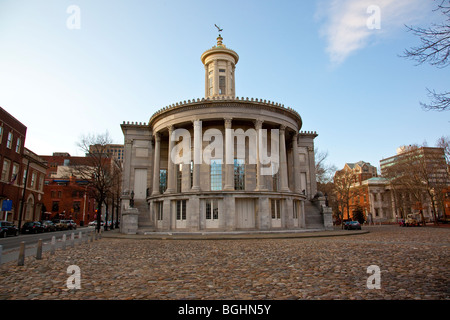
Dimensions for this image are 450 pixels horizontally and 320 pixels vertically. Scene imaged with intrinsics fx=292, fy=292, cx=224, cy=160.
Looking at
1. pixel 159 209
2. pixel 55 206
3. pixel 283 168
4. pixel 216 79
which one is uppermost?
pixel 216 79

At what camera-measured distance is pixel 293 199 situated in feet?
105

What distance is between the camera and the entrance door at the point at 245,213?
29453mm

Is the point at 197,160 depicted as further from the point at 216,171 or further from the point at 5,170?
the point at 5,170

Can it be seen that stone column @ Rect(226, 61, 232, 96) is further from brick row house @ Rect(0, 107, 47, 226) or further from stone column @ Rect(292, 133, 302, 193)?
brick row house @ Rect(0, 107, 47, 226)

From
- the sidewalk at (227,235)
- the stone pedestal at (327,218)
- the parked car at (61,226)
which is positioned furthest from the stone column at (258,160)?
the parked car at (61,226)

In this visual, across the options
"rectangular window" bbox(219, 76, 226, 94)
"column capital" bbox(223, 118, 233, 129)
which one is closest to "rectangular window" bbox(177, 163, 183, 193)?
A: "column capital" bbox(223, 118, 233, 129)

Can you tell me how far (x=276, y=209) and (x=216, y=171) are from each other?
747cm

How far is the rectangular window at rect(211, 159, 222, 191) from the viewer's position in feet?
101

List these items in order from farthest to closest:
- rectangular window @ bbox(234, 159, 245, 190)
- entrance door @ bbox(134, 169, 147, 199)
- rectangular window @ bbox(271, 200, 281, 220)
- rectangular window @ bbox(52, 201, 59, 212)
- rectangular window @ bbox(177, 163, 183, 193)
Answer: rectangular window @ bbox(52, 201, 59, 212) → entrance door @ bbox(134, 169, 147, 199) → rectangular window @ bbox(177, 163, 183, 193) → rectangular window @ bbox(234, 159, 245, 190) → rectangular window @ bbox(271, 200, 281, 220)

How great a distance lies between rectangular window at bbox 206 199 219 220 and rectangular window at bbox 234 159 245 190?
3.20 metres

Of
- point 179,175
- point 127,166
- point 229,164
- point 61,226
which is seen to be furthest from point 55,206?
point 229,164

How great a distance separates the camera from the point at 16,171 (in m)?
41.9
